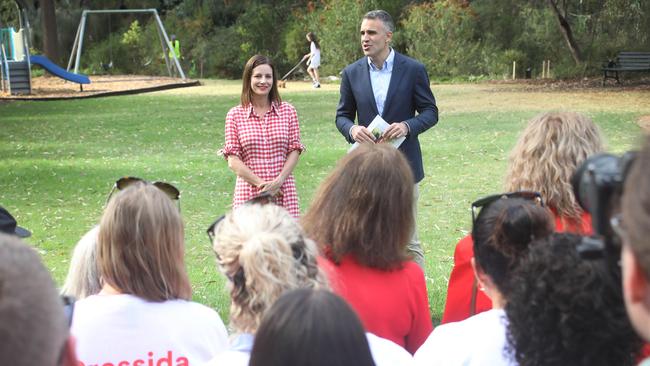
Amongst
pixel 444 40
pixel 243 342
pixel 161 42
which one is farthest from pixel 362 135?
pixel 161 42

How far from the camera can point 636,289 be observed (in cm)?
159

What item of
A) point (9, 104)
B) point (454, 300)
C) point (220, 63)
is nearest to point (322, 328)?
point (454, 300)

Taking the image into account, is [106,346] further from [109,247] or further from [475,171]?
[475,171]

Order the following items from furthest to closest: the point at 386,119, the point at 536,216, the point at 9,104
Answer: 1. the point at 9,104
2. the point at 386,119
3. the point at 536,216

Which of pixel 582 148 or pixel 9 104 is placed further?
A: pixel 9 104

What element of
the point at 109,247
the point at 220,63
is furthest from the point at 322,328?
the point at 220,63

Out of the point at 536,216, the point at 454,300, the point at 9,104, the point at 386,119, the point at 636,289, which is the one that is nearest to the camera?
the point at 636,289

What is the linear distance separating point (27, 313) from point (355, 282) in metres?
2.23

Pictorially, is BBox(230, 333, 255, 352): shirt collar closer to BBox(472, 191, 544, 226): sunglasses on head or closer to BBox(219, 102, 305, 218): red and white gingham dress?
BBox(472, 191, 544, 226): sunglasses on head

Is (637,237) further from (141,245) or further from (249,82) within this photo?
(249,82)

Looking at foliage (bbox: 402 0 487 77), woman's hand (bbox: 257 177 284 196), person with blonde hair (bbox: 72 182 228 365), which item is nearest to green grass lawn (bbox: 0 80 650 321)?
woman's hand (bbox: 257 177 284 196)

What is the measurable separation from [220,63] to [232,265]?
4248cm

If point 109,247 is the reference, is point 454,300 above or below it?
below

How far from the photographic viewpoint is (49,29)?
4228cm
